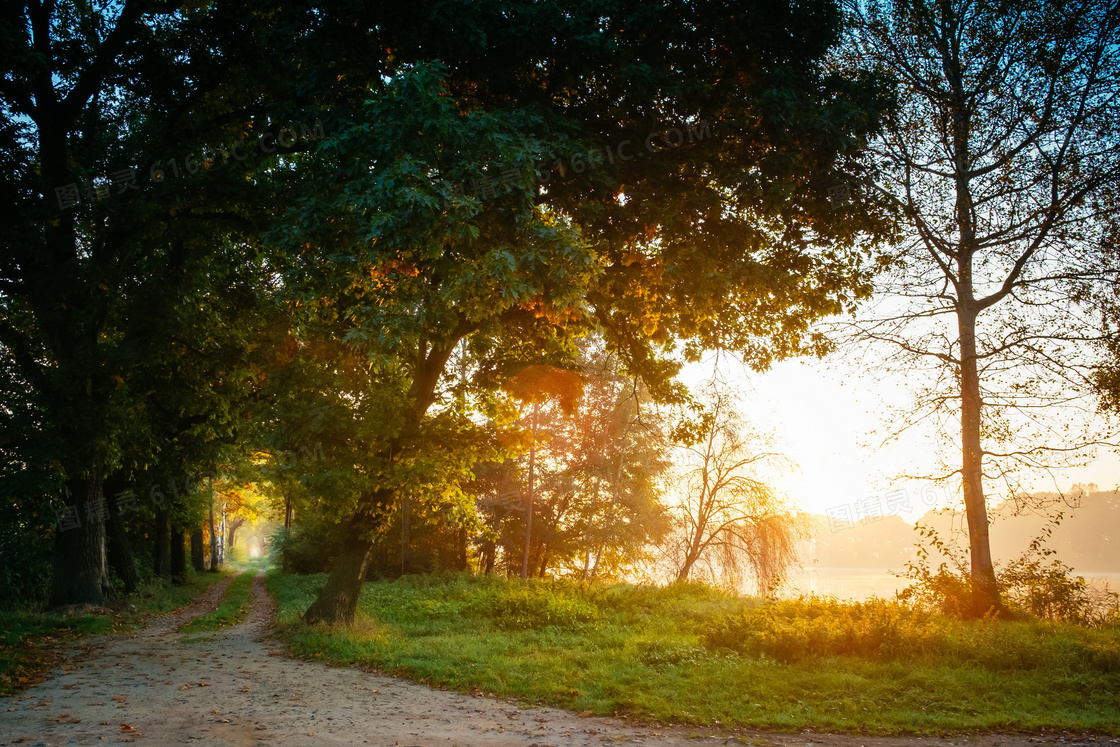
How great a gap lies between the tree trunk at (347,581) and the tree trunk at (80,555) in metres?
5.84

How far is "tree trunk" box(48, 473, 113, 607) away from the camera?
1479 cm

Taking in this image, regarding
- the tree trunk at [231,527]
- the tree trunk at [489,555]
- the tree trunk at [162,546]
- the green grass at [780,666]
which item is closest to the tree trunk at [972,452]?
the green grass at [780,666]

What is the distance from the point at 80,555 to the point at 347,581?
22.6ft

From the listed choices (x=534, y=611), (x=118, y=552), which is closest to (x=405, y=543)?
(x=118, y=552)

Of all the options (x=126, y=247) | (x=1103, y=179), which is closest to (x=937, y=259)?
(x=1103, y=179)

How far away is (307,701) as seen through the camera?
7934 millimetres

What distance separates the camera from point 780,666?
9.72 meters

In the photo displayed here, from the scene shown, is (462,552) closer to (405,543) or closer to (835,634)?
(405,543)

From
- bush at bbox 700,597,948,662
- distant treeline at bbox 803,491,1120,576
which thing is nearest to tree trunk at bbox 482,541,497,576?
distant treeline at bbox 803,491,1120,576

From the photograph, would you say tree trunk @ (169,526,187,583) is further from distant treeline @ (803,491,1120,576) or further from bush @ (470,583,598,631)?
distant treeline @ (803,491,1120,576)

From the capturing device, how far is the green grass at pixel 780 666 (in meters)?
7.79

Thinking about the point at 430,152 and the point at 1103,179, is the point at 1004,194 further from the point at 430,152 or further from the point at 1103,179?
the point at 430,152

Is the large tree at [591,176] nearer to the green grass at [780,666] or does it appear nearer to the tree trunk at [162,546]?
the green grass at [780,666]

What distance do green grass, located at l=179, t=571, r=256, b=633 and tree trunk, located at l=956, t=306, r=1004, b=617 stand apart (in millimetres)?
17096
